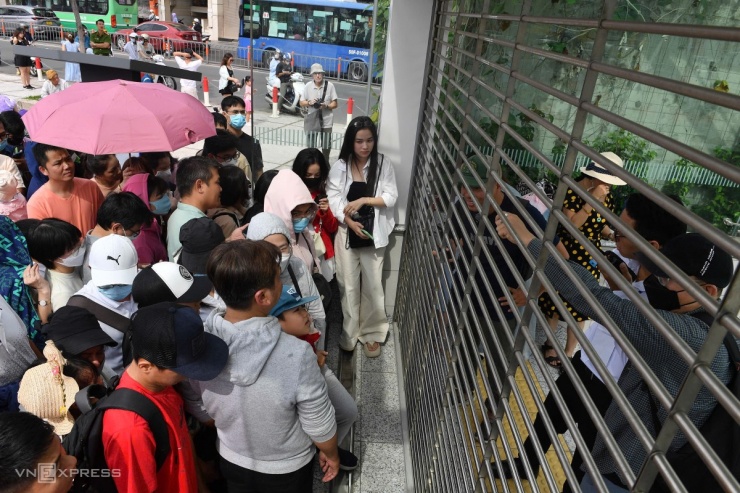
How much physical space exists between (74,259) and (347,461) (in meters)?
1.97

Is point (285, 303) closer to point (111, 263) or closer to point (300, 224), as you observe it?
point (111, 263)

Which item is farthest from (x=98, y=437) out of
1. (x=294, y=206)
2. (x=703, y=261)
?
(x=703, y=261)

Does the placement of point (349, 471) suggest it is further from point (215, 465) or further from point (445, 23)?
point (445, 23)

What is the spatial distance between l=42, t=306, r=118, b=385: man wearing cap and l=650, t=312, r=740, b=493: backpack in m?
2.26

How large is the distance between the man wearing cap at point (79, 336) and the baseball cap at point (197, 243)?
0.59m

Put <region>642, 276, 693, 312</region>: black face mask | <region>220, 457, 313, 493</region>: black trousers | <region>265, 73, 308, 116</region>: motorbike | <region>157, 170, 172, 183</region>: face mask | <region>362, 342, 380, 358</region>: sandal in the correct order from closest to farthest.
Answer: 1. <region>642, 276, 693, 312</region>: black face mask
2. <region>220, 457, 313, 493</region>: black trousers
3. <region>362, 342, 380, 358</region>: sandal
4. <region>157, 170, 172, 183</region>: face mask
5. <region>265, 73, 308, 116</region>: motorbike

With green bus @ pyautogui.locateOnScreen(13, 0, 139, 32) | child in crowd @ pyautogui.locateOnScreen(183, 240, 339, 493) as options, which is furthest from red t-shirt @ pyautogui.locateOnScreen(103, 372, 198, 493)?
green bus @ pyautogui.locateOnScreen(13, 0, 139, 32)

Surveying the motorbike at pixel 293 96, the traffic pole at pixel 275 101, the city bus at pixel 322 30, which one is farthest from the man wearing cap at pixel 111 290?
the city bus at pixel 322 30

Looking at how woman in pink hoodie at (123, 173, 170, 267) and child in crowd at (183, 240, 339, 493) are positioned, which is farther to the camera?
woman in pink hoodie at (123, 173, 170, 267)

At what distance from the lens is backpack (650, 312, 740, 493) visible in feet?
4.51

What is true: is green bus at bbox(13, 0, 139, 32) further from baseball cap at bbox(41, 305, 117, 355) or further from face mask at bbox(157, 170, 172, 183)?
baseball cap at bbox(41, 305, 117, 355)

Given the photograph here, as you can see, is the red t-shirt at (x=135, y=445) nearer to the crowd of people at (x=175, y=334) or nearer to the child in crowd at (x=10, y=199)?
the crowd of people at (x=175, y=334)

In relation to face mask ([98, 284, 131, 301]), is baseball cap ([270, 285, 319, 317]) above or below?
above

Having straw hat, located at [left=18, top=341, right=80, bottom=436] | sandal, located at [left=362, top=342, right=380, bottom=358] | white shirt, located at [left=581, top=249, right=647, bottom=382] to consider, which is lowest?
sandal, located at [left=362, top=342, right=380, bottom=358]
